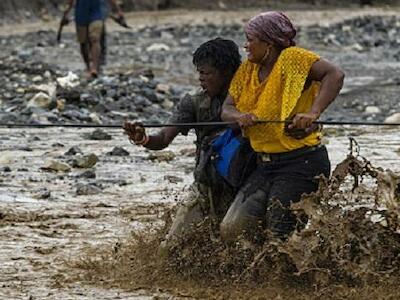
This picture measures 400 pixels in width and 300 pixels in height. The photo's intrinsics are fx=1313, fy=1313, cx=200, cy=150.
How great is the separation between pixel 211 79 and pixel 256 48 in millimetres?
363

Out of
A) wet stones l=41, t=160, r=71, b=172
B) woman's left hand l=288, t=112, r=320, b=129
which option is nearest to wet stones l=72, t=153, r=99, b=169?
wet stones l=41, t=160, r=71, b=172

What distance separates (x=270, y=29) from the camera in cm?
621

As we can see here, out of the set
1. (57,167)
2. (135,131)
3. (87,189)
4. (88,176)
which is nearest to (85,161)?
(57,167)

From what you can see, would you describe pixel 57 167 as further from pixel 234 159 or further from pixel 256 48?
pixel 256 48

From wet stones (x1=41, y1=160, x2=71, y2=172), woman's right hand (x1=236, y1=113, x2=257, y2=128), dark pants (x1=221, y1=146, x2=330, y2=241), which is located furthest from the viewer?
wet stones (x1=41, y1=160, x2=71, y2=172)

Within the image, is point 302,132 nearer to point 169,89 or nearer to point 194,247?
point 194,247

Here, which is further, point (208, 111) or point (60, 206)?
point (60, 206)

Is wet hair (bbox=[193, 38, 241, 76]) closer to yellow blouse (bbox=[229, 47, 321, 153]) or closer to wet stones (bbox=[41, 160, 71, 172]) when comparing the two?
yellow blouse (bbox=[229, 47, 321, 153])

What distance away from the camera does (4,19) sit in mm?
32625

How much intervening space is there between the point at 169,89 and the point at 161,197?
7.18 m

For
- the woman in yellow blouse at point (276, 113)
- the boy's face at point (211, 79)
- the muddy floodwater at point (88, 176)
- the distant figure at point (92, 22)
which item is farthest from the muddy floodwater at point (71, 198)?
the distant figure at point (92, 22)

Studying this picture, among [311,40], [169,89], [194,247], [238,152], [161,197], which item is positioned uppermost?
[238,152]

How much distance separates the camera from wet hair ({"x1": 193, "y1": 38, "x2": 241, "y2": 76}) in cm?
641

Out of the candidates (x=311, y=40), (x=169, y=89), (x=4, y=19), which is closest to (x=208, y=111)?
(x=169, y=89)
